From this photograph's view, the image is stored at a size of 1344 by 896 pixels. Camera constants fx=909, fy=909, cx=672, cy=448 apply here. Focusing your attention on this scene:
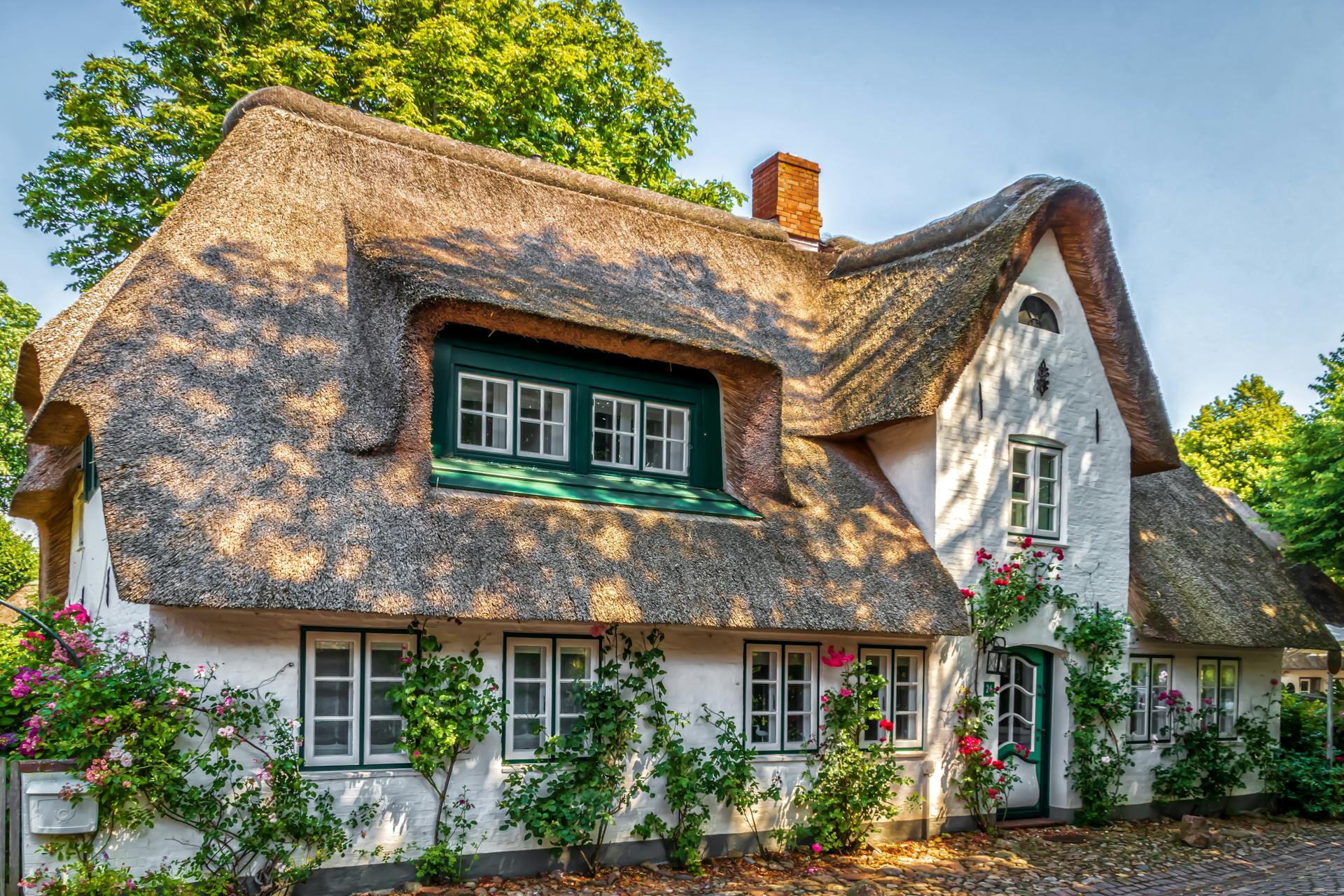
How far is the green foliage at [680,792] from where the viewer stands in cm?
786

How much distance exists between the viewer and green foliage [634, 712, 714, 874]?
7.86m

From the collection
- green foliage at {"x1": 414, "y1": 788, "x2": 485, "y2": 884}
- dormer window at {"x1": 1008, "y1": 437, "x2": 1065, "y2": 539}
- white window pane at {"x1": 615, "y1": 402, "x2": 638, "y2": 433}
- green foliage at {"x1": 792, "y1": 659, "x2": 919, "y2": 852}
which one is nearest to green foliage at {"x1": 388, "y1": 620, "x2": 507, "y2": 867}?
green foliage at {"x1": 414, "y1": 788, "x2": 485, "y2": 884}

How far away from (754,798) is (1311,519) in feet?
35.1

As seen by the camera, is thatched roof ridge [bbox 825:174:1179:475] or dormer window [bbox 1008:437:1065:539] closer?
thatched roof ridge [bbox 825:174:1179:475]

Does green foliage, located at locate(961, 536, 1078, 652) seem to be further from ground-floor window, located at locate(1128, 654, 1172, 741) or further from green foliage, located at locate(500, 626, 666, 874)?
green foliage, located at locate(500, 626, 666, 874)

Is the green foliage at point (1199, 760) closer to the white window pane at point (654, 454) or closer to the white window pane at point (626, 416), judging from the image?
the white window pane at point (654, 454)

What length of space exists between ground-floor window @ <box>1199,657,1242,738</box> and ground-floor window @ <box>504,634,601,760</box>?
345 inches

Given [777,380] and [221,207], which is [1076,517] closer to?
[777,380]

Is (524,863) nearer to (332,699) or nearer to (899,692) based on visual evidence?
(332,699)

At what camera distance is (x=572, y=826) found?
23.8 ft

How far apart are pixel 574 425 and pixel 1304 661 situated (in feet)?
74.3

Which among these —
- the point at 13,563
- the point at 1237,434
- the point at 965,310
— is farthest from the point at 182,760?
the point at 1237,434

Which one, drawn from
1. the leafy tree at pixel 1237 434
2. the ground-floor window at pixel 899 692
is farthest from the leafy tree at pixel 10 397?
the leafy tree at pixel 1237 434

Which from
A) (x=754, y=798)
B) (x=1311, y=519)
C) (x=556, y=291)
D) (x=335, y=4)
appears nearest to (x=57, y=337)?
(x=556, y=291)
